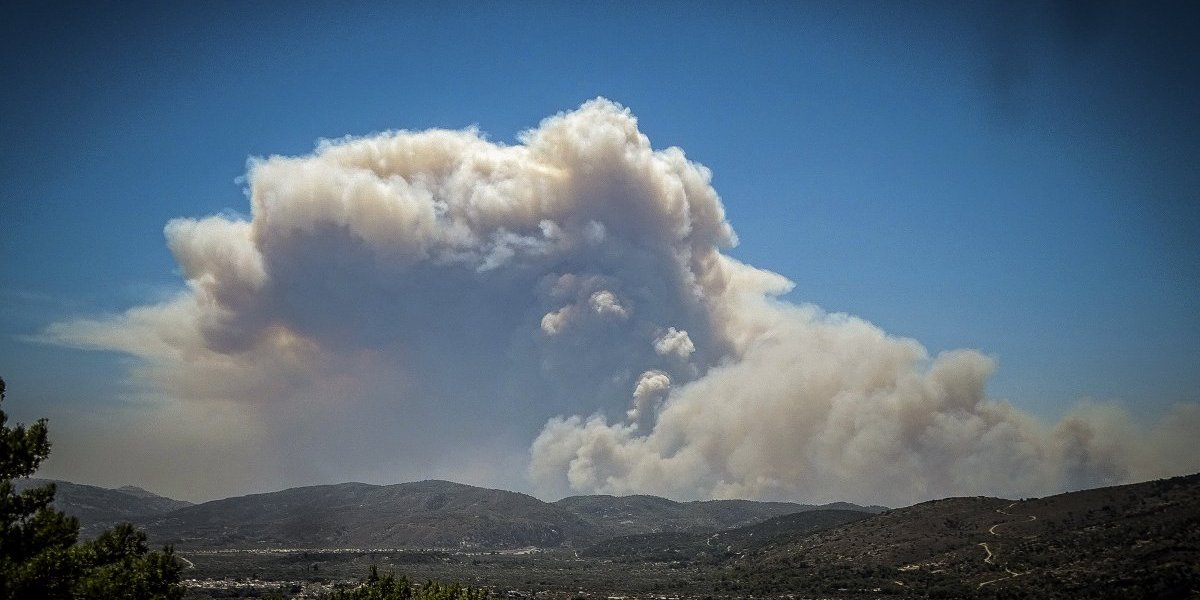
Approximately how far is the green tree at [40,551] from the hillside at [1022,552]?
120750 mm

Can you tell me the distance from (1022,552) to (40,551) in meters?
161

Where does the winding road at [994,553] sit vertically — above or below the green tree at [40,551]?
below

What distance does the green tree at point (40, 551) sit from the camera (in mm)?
28141

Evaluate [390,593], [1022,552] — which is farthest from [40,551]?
[1022,552]

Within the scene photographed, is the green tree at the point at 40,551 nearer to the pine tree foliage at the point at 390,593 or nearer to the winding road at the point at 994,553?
the pine tree foliage at the point at 390,593

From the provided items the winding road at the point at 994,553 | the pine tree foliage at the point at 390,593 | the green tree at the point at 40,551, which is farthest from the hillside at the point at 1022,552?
the green tree at the point at 40,551

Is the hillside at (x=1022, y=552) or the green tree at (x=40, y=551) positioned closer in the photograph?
the green tree at (x=40, y=551)

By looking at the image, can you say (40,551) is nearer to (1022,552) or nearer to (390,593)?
(390,593)

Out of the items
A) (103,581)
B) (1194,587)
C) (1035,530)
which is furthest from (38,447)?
(1035,530)

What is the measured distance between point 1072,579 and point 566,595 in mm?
96301

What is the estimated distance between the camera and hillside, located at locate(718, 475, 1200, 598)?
112m

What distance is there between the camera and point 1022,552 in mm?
140875

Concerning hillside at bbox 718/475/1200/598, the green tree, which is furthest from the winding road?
the green tree

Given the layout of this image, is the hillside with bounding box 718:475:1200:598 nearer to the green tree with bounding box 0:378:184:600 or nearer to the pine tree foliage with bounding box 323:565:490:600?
the pine tree foliage with bounding box 323:565:490:600
